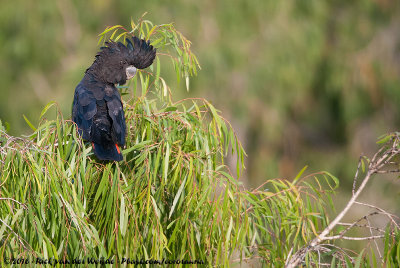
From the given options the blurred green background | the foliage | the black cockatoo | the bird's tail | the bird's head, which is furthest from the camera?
the blurred green background

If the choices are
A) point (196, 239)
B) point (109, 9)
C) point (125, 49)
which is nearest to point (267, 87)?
point (109, 9)

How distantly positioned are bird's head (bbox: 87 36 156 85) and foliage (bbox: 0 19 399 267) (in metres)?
0.34

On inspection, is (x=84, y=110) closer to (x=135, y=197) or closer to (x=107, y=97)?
(x=107, y=97)

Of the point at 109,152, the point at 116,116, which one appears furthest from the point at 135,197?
the point at 116,116

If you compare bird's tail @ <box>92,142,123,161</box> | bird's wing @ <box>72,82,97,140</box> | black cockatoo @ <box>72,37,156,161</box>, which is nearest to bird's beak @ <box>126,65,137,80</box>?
black cockatoo @ <box>72,37,156,161</box>

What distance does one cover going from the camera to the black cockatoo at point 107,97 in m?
2.45

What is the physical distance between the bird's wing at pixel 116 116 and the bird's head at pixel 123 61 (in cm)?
25

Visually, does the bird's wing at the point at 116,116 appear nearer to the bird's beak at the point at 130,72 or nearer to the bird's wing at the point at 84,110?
the bird's wing at the point at 84,110

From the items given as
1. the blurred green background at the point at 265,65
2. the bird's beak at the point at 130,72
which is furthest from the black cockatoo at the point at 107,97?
the blurred green background at the point at 265,65

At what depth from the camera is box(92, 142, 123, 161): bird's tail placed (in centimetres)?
233

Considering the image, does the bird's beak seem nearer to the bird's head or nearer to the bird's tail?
the bird's head

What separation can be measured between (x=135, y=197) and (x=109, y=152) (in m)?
0.22

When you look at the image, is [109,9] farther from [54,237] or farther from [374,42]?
[54,237]

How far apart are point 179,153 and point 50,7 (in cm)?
670
